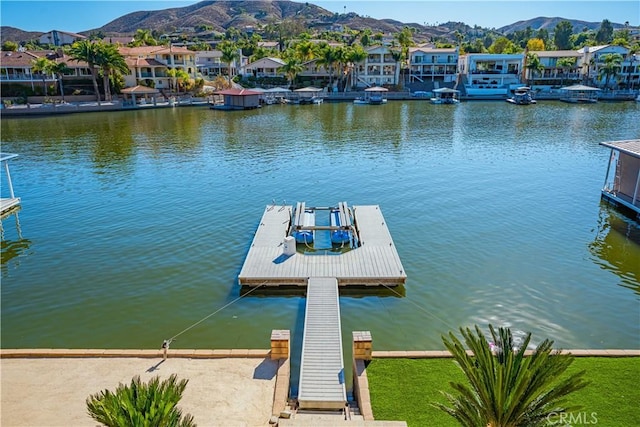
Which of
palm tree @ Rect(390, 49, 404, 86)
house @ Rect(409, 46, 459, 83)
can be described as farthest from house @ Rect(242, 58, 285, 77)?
house @ Rect(409, 46, 459, 83)

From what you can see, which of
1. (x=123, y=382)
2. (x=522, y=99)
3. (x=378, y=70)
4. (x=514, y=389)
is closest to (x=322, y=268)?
(x=123, y=382)

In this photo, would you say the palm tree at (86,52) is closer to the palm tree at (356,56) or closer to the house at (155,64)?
the house at (155,64)

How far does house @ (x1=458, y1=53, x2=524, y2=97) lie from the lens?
4059 inches

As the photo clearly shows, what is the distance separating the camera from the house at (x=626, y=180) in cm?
2870

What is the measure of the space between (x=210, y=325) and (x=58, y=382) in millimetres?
5608

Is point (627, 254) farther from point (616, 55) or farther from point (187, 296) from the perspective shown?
point (616, 55)

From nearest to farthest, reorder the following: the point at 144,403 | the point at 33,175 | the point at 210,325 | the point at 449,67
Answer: the point at 144,403 → the point at 210,325 → the point at 33,175 → the point at 449,67

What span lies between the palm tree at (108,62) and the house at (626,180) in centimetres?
7963

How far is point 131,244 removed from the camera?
25.2 m

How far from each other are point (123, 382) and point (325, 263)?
401 inches

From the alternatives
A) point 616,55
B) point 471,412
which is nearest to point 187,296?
point 471,412

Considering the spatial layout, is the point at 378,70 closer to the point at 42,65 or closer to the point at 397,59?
the point at 397,59

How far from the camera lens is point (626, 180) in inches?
1212

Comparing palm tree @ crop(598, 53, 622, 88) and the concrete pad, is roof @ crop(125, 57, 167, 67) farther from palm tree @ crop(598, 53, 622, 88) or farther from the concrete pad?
palm tree @ crop(598, 53, 622, 88)
